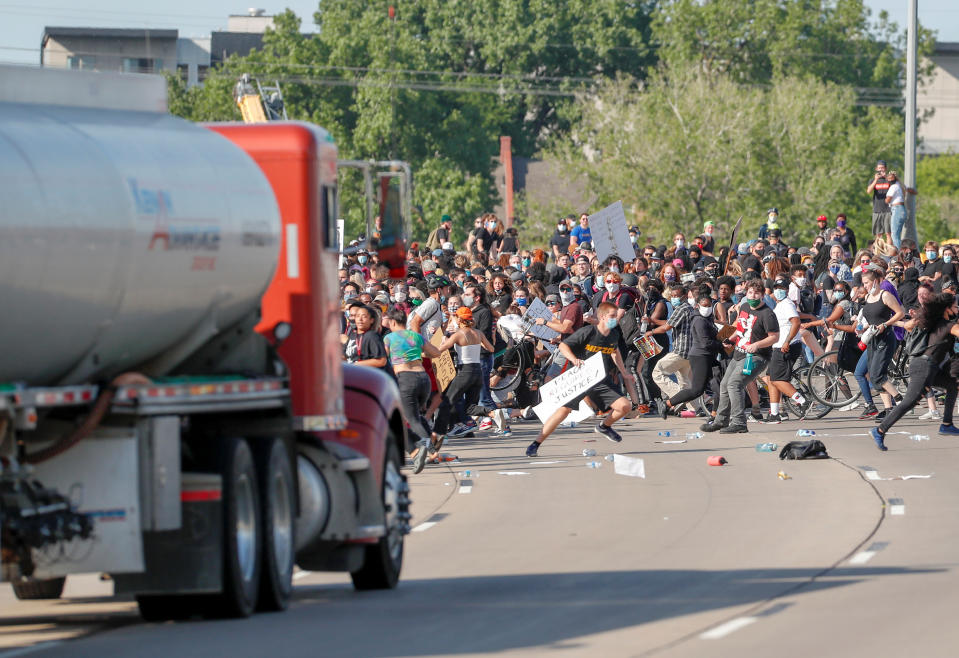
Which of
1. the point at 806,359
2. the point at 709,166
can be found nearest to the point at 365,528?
the point at 806,359

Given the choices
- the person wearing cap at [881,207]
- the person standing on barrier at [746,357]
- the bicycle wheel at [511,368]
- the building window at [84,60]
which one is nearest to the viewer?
the person standing on barrier at [746,357]

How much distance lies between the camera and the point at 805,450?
Answer: 20141 mm

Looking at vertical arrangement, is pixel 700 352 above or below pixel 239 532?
below

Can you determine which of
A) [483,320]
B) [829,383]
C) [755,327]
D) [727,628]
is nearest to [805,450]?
[755,327]

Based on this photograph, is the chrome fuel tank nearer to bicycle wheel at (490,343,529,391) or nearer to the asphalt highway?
the asphalt highway

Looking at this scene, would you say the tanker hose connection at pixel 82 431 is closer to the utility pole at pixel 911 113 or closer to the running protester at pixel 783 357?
the running protester at pixel 783 357

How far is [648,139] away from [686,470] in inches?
1933

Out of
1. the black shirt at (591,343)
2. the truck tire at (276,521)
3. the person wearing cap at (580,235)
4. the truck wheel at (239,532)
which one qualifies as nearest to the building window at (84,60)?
the person wearing cap at (580,235)

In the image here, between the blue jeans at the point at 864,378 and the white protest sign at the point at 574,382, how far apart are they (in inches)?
223

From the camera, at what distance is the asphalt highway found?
9.59 meters

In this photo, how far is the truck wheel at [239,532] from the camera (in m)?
9.95

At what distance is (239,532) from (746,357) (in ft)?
47.3

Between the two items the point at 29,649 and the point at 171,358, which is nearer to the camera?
the point at 29,649

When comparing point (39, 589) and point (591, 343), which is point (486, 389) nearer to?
point (591, 343)
